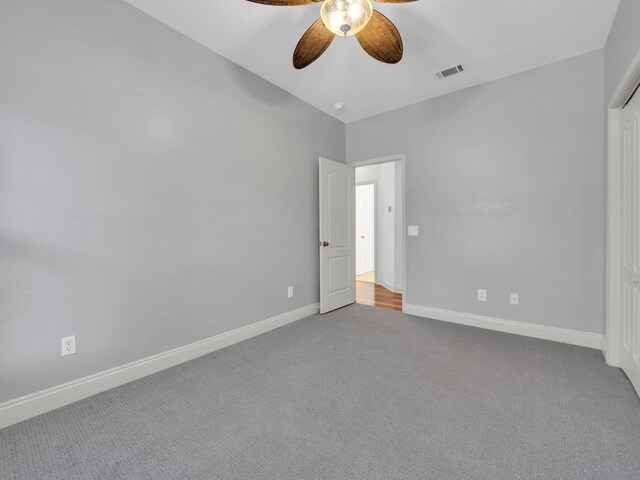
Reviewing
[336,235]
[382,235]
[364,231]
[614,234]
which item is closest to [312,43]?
[336,235]

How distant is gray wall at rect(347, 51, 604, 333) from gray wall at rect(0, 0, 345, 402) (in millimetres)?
1903

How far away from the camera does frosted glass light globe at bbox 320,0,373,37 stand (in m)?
1.61

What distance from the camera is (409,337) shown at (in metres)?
2.94

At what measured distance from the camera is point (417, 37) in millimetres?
2389

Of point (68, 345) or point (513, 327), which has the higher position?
point (68, 345)

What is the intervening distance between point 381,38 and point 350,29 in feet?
1.08

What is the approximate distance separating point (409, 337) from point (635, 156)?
2.19 meters

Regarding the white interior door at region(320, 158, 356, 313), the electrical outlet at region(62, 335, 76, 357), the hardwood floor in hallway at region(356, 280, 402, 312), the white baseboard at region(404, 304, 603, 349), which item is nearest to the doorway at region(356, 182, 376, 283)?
the hardwood floor in hallway at region(356, 280, 402, 312)

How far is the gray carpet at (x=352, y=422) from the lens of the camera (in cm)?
134

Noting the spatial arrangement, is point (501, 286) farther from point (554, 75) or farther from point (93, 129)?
point (93, 129)

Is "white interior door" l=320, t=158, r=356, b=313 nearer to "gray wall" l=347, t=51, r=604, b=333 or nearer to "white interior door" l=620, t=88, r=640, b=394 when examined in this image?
"gray wall" l=347, t=51, r=604, b=333

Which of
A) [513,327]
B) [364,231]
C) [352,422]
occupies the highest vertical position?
[364,231]

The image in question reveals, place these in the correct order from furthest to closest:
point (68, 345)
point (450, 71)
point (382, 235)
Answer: point (382, 235) < point (450, 71) < point (68, 345)

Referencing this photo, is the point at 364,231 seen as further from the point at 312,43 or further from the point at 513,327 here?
the point at 312,43
